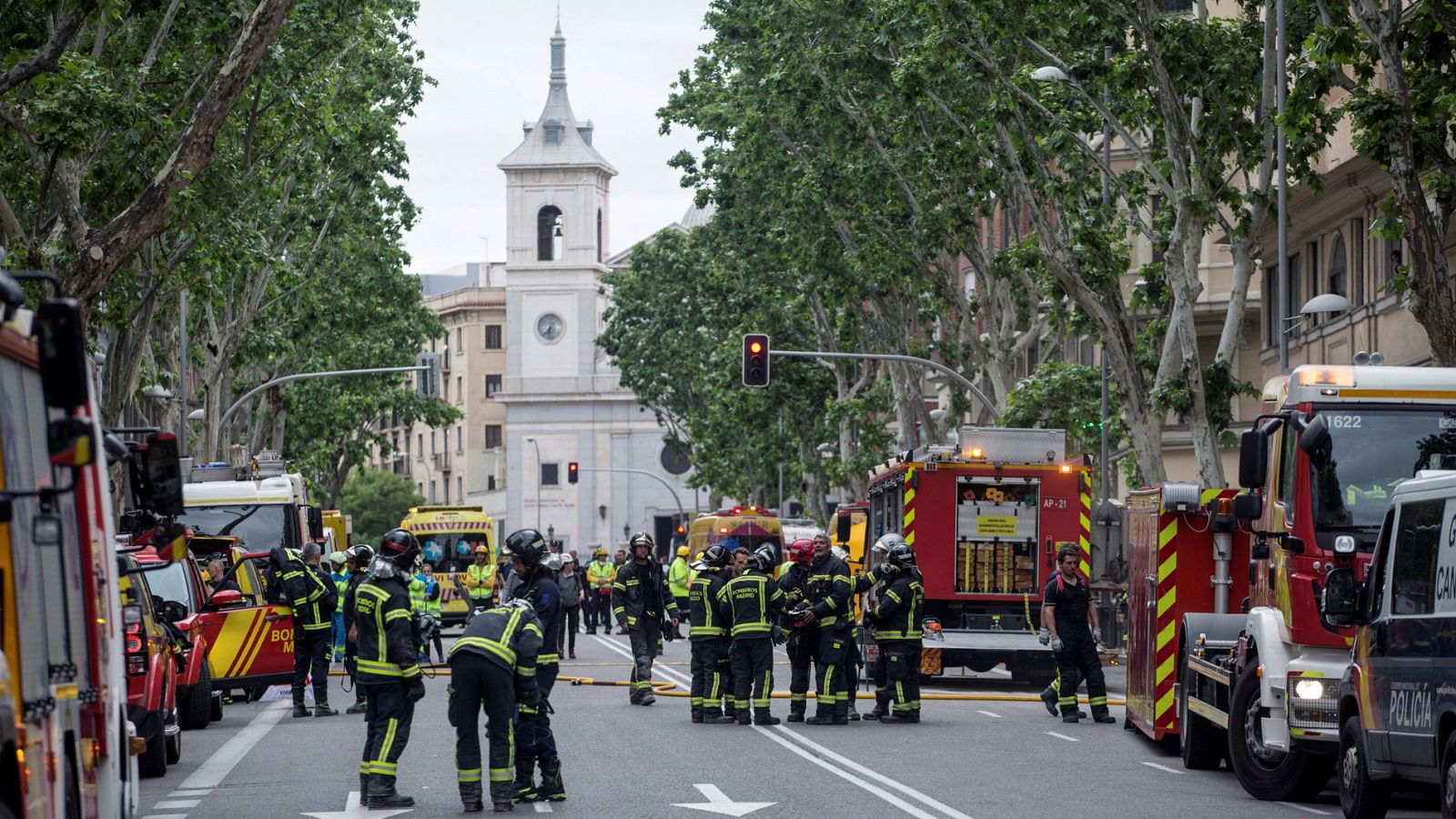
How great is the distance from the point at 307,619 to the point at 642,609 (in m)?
3.53

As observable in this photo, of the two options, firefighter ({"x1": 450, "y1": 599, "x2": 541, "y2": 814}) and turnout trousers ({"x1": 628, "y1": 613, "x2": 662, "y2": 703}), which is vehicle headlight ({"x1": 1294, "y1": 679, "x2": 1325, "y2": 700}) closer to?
firefighter ({"x1": 450, "y1": 599, "x2": 541, "y2": 814})

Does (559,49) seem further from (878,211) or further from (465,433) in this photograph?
(878,211)

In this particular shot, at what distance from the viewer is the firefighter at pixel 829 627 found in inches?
816

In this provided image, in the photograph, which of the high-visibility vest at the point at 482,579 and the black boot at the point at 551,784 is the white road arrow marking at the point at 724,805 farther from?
the high-visibility vest at the point at 482,579

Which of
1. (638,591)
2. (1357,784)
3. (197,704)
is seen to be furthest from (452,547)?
(1357,784)

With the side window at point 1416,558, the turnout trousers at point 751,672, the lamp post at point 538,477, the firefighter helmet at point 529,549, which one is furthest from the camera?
the lamp post at point 538,477

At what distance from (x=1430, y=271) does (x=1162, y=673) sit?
423cm

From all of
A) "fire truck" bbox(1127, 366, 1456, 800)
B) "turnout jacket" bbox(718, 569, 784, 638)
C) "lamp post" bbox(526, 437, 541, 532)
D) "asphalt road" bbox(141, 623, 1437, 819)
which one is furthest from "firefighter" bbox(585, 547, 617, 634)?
"lamp post" bbox(526, 437, 541, 532)

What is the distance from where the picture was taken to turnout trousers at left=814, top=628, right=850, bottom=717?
2066 centimetres

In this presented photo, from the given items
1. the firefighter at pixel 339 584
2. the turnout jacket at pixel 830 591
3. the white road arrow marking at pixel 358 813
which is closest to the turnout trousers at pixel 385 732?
the white road arrow marking at pixel 358 813

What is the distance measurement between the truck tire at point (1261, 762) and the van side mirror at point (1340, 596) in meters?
1.70

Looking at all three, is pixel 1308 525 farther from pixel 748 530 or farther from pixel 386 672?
pixel 748 530

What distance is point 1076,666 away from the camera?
21.7 m

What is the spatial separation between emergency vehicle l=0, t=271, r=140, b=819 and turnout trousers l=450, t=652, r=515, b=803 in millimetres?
3846
